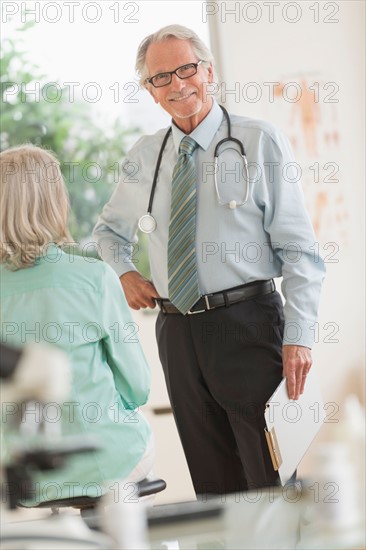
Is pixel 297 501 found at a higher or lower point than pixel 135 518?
lower

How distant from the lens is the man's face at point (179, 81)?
2.35 metres

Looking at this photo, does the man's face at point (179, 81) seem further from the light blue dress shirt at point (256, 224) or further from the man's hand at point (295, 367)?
the man's hand at point (295, 367)

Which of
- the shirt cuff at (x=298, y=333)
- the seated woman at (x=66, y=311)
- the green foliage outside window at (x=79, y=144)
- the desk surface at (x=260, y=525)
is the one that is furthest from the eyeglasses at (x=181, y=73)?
the green foliage outside window at (x=79, y=144)

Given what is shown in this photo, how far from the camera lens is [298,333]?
2260 millimetres

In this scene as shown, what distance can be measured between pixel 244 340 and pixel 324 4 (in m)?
1.95

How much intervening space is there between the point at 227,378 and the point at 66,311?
22.7 inches

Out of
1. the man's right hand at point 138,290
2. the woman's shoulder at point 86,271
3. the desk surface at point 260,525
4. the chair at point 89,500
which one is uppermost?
the woman's shoulder at point 86,271

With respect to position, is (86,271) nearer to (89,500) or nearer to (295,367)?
(89,500)

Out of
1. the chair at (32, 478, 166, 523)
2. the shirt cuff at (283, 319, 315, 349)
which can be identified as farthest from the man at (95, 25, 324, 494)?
the chair at (32, 478, 166, 523)

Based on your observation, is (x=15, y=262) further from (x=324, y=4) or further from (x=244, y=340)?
(x=324, y=4)

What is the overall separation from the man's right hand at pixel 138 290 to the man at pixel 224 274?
83 millimetres

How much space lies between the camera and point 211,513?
1426 millimetres

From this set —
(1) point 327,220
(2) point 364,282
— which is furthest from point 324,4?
(2) point 364,282

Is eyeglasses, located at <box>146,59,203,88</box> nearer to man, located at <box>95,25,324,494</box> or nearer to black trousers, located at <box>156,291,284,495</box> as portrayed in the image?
man, located at <box>95,25,324,494</box>
